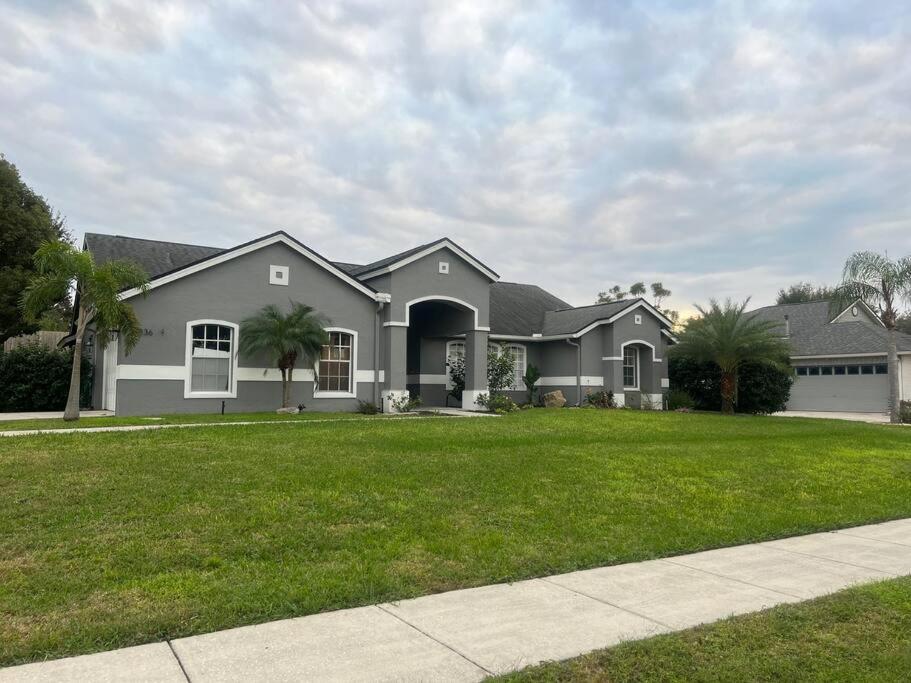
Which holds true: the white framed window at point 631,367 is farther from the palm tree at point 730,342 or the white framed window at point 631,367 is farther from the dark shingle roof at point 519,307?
the dark shingle roof at point 519,307

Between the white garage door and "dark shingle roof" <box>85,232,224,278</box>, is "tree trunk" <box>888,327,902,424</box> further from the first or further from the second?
"dark shingle roof" <box>85,232,224,278</box>

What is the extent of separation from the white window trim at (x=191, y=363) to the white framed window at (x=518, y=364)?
10999 mm

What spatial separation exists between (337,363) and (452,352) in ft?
19.2

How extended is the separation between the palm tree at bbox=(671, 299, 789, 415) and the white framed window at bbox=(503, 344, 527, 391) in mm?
6109

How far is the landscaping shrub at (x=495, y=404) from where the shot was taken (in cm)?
2159

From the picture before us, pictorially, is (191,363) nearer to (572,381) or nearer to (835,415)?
(572,381)

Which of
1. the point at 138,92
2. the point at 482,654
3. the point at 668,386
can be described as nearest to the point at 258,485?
the point at 482,654

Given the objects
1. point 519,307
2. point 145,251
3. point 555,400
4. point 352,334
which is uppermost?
point 145,251

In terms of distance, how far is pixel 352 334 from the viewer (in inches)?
806

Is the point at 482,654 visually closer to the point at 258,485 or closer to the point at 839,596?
the point at 839,596

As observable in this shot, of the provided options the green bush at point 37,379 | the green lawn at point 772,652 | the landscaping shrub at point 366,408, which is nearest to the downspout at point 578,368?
the landscaping shrub at point 366,408

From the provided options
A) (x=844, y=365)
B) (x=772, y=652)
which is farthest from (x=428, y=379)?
(x=772, y=652)

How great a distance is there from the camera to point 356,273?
2359 cm

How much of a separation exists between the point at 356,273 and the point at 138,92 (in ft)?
32.2
